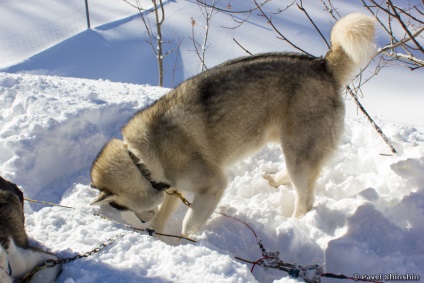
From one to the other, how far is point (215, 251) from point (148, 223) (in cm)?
131

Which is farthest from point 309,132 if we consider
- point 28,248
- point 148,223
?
point 28,248

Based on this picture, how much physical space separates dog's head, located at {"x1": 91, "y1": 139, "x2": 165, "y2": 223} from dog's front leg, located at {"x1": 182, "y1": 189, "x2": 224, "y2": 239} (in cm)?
34

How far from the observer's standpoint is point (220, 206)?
4250 millimetres

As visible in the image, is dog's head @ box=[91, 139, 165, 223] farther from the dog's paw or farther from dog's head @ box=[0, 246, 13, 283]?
the dog's paw

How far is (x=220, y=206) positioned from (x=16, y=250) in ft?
6.71

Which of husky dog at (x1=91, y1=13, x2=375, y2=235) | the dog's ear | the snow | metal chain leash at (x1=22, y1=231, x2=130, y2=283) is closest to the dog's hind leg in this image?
husky dog at (x1=91, y1=13, x2=375, y2=235)

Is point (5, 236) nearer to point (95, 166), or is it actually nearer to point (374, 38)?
point (95, 166)

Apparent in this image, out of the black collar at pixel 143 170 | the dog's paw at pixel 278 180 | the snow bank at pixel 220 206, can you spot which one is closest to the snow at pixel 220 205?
the snow bank at pixel 220 206

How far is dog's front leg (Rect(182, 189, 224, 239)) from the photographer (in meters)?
3.76

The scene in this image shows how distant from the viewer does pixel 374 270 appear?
3.06 metres

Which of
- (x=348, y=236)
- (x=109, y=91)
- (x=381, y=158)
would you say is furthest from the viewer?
(x=109, y=91)

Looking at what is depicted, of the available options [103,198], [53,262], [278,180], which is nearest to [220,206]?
[278,180]

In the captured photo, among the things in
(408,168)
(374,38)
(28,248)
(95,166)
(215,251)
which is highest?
(374,38)

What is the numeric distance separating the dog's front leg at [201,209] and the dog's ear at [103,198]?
72cm
